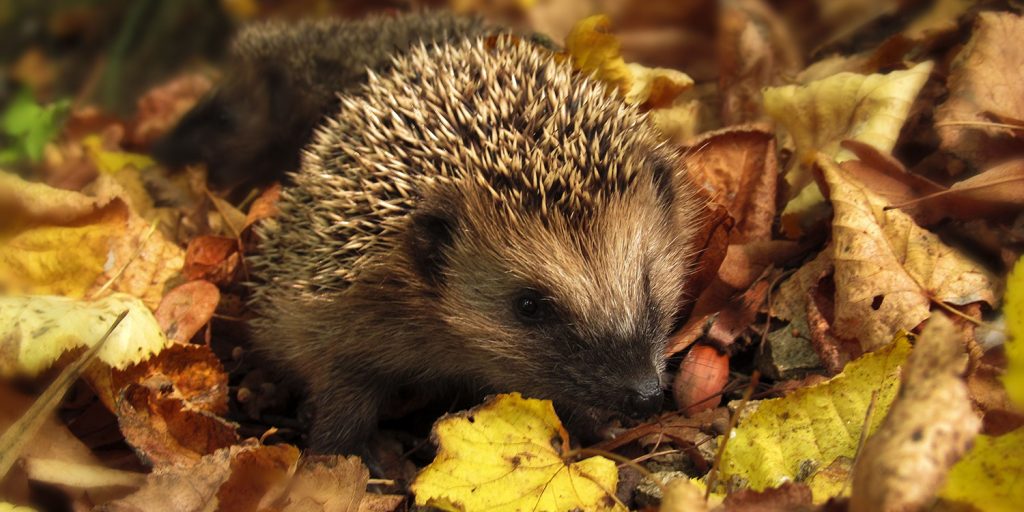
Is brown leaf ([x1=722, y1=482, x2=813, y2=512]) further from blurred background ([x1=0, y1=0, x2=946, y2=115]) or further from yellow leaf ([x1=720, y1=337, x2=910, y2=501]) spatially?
blurred background ([x1=0, y1=0, x2=946, y2=115])

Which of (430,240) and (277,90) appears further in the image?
(277,90)

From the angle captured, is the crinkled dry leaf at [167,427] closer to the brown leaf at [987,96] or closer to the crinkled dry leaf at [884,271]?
the crinkled dry leaf at [884,271]

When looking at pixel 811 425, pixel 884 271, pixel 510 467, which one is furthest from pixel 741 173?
pixel 510 467

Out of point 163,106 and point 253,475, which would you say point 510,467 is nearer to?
point 253,475

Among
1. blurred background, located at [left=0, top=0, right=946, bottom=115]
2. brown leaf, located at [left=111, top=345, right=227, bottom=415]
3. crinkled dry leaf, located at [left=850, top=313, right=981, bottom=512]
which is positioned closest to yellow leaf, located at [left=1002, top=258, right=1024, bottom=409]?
crinkled dry leaf, located at [left=850, top=313, right=981, bottom=512]

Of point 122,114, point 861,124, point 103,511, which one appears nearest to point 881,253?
point 861,124

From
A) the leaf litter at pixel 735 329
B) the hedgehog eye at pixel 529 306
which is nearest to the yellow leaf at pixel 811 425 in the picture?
the leaf litter at pixel 735 329
